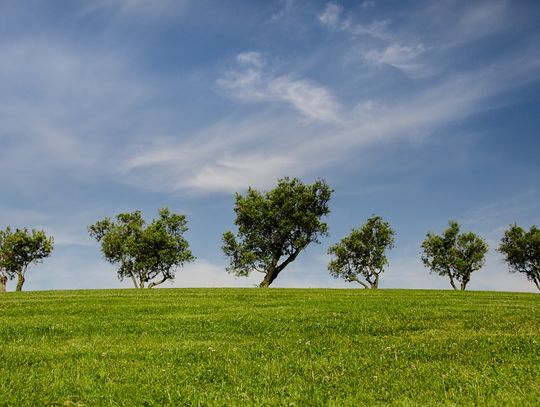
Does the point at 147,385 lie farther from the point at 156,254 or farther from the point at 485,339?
the point at 156,254

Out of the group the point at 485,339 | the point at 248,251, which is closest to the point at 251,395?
the point at 485,339

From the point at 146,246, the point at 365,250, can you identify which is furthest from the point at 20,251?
the point at 365,250

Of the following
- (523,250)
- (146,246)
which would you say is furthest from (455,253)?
(146,246)

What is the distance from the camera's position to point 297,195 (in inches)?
2670

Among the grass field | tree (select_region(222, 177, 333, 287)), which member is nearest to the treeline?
tree (select_region(222, 177, 333, 287))

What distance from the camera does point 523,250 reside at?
80.2m

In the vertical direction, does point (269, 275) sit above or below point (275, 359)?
above

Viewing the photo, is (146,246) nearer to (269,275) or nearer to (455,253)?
(269,275)

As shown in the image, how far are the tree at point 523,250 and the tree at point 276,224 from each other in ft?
118

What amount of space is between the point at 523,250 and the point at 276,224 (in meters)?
44.8

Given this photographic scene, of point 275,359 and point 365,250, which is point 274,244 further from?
point 275,359

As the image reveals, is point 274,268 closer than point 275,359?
No

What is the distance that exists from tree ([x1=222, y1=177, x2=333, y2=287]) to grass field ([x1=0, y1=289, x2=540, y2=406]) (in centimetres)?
4728

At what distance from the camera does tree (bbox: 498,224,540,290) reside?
79.3 metres
